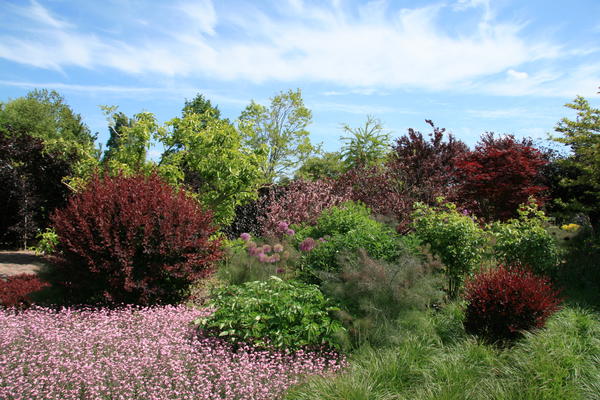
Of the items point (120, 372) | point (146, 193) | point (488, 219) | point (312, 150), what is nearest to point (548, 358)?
point (120, 372)

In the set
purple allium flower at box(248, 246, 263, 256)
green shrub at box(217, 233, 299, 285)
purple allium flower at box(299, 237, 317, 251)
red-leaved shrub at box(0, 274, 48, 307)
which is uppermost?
purple allium flower at box(299, 237, 317, 251)

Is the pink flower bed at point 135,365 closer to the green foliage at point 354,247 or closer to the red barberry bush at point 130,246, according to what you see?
the red barberry bush at point 130,246

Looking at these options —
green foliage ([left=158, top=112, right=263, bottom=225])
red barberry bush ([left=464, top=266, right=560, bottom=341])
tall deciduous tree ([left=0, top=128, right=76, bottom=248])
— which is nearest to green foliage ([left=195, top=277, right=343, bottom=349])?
red barberry bush ([left=464, top=266, right=560, bottom=341])

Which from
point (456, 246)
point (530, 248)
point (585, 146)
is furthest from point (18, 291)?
point (585, 146)

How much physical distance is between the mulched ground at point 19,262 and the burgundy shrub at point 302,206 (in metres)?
5.32

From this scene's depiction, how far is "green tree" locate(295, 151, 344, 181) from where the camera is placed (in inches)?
1002

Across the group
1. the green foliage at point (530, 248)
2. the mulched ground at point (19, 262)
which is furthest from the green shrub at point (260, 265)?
the mulched ground at point (19, 262)

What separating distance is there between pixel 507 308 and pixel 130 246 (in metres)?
4.96

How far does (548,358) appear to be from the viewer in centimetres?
443

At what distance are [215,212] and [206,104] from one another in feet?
65.5

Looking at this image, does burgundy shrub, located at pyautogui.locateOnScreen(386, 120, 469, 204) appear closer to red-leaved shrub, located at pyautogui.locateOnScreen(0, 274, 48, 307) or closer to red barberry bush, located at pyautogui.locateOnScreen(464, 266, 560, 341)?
red barberry bush, located at pyautogui.locateOnScreen(464, 266, 560, 341)

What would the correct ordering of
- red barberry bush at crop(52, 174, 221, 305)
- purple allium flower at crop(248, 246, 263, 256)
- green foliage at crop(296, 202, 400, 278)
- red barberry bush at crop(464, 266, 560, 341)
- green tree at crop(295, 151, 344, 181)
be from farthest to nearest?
green tree at crop(295, 151, 344, 181), purple allium flower at crop(248, 246, 263, 256), green foliage at crop(296, 202, 400, 278), red barberry bush at crop(52, 174, 221, 305), red barberry bush at crop(464, 266, 560, 341)

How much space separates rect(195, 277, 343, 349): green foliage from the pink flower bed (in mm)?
168

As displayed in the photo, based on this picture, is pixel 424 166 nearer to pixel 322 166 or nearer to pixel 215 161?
pixel 215 161
